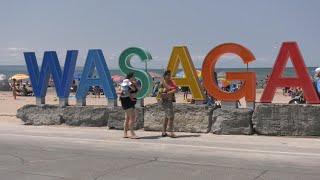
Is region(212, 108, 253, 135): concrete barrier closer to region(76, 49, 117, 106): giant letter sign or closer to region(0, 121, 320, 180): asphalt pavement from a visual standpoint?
region(0, 121, 320, 180): asphalt pavement

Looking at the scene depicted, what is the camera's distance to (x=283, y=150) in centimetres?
991


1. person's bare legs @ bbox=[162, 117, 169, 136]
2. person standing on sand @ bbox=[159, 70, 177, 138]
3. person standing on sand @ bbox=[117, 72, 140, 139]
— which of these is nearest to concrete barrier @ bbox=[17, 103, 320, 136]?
person's bare legs @ bbox=[162, 117, 169, 136]

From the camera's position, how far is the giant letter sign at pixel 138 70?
531 inches

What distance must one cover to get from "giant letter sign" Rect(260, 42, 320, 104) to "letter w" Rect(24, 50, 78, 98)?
234 inches

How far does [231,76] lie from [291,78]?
4.91 ft

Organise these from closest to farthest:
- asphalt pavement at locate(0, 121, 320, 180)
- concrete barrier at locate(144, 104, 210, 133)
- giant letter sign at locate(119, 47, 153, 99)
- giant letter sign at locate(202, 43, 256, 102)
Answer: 1. asphalt pavement at locate(0, 121, 320, 180)
2. giant letter sign at locate(202, 43, 256, 102)
3. concrete barrier at locate(144, 104, 210, 133)
4. giant letter sign at locate(119, 47, 153, 99)

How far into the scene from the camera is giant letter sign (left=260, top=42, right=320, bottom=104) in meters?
11.7

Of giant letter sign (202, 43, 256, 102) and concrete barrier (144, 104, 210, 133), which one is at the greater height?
giant letter sign (202, 43, 256, 102)

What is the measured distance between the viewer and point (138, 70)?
13.6 meters

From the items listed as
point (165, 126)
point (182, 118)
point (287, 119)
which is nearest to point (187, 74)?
point (182, 118)

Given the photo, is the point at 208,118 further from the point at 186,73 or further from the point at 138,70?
the point at 138,70

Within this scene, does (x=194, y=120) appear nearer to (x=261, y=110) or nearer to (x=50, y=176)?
(x=261, y=110)

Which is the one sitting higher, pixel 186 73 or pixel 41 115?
pixel 186 73

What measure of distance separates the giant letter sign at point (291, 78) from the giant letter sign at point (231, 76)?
0.43m
